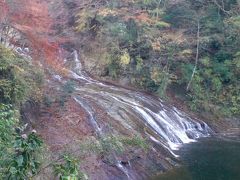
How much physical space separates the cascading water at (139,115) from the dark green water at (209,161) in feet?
2.20

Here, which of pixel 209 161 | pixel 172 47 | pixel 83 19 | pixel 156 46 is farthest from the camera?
pixel 83 19

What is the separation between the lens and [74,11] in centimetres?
2888

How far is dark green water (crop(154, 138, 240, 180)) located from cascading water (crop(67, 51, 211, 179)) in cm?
67

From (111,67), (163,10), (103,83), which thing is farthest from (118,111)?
(163,10)

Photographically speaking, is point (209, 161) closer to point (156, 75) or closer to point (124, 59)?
point (156, 75)

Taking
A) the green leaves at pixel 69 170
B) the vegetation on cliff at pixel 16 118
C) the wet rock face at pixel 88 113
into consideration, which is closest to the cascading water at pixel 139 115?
the wet rock face at pixel 88 113

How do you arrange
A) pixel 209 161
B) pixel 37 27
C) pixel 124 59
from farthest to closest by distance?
pixel 37 27
pixel 124 59
pixel 209 161

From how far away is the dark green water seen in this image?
14.1m

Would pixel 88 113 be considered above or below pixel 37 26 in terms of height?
below

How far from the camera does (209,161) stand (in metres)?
16.0

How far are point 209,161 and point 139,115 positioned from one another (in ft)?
12.2

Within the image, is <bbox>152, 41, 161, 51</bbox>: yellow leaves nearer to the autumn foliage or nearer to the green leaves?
the autumn foliage

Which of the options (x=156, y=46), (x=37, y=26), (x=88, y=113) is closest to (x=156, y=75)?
(x=156, y=46)

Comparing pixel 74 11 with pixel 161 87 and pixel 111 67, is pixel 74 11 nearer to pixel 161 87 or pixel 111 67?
pixel 111 67
